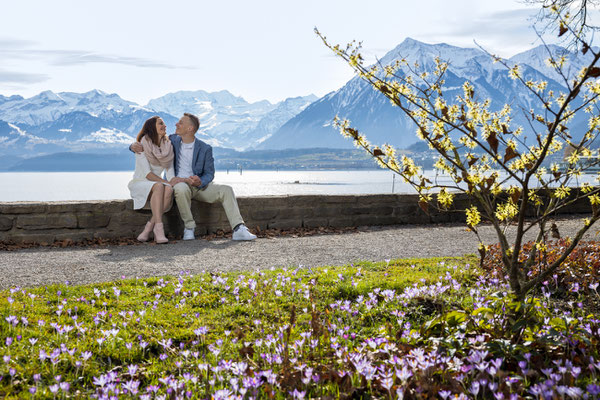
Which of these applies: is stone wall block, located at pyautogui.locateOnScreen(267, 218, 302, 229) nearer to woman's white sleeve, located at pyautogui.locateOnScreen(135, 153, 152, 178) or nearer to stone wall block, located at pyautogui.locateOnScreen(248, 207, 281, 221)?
stone wall block, located at pyautogui.locateOnScreen(248, 207, 281, 221)

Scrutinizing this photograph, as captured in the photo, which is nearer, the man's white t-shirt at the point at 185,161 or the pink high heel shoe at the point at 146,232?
the pink high heel shoe at the point at 146,232

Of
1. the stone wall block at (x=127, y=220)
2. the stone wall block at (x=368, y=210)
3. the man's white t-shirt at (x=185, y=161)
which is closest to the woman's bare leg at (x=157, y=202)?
the stone wall block at (x=127, y=220)

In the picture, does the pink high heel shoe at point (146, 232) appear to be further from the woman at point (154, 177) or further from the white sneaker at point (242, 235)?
the white sneaker at point (242, 235)

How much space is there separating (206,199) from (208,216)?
15.9 inches

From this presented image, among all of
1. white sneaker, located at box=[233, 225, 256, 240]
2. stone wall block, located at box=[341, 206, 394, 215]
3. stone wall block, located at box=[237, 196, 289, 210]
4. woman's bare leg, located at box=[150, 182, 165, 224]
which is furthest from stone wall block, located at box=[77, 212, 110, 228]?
stone wall block, located at box=[341, 206, 394, 215]

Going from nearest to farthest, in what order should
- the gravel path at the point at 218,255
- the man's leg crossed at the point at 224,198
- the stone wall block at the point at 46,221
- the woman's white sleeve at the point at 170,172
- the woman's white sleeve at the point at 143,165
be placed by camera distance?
the gravel path at the point at 218,255 → the stone wall block at the point at 46,221 → the woman's white sleeve at the point at 143,165 → the man's leg crossed at the point at 224,198 → the woman's white sleeve at the point at 170,172

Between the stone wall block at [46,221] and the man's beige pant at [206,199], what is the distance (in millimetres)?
1564

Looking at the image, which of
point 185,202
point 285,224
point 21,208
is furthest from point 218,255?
point 21,208

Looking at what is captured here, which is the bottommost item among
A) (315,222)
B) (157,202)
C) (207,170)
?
(315,222)

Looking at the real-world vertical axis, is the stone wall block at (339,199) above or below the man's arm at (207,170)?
below

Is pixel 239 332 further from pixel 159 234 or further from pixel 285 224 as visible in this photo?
pixel 285 224

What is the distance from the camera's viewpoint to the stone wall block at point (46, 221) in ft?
25.5

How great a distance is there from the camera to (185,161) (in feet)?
27.6

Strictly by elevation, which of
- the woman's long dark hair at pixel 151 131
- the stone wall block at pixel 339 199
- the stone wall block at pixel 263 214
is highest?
the woman's long dark hair at pixel 151 131
